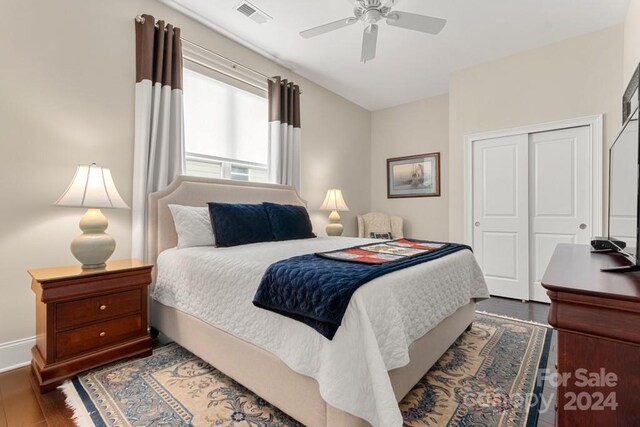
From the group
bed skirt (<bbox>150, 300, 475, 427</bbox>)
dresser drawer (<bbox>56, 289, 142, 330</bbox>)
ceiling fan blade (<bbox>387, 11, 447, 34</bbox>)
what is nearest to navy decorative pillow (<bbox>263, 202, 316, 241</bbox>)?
bed skirt (<bbox>150, 300, 475, 427</bbox>)

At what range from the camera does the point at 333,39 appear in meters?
3.26

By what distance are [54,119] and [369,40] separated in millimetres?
2463

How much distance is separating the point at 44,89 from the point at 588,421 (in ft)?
10.9

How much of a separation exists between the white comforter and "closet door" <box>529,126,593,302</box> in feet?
5.67

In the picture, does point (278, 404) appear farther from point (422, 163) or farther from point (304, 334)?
point (422, 163)

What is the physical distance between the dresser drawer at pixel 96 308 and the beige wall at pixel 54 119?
55 cm

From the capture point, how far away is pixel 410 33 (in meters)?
3.13

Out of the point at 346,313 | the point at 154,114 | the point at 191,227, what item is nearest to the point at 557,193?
the point at 346,313

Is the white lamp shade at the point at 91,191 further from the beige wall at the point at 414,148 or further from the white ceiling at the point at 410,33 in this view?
the beige wall at the point at 414,148

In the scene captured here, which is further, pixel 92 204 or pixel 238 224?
pixel 238 224

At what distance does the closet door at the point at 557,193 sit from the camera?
10.6 ft

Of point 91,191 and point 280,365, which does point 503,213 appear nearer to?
point 280,365

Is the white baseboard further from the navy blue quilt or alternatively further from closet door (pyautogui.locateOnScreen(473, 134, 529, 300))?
closet door (pyautogui.locateOnScreen(473, 134, 529, 300))

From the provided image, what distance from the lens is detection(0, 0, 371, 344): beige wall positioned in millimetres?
1965
